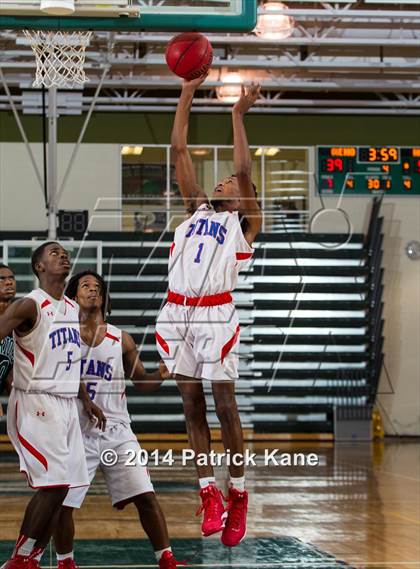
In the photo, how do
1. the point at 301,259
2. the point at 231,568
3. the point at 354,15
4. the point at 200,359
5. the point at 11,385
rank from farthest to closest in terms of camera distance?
the point at 301,259 → the point at 354,15 → the point at 231,568 → the point at 11,385 → the point at 200,359

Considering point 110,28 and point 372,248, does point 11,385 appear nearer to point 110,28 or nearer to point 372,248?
point 110,28

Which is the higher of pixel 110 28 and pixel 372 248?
pixel 110 28

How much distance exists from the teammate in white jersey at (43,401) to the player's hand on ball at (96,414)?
483 mm

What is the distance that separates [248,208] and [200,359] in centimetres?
79

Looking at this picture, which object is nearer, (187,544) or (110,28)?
(110,28)

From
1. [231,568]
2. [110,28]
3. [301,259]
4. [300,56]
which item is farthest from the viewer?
[301,259]

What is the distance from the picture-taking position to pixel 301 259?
56.7ft

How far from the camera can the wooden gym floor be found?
7656 mm

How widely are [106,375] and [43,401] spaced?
A: 89 cm

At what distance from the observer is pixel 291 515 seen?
959 centimetres

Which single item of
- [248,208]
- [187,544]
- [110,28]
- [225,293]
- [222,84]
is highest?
[222,84]

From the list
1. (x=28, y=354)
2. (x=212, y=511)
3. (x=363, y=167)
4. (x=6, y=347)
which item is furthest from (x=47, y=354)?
(x=363, y=167)

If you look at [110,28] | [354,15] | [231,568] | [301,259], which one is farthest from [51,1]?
[301,259]

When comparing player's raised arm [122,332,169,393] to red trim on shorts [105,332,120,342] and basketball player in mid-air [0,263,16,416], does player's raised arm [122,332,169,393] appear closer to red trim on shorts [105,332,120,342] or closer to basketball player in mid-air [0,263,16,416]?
red trim on shorts [105,332,120,342]
